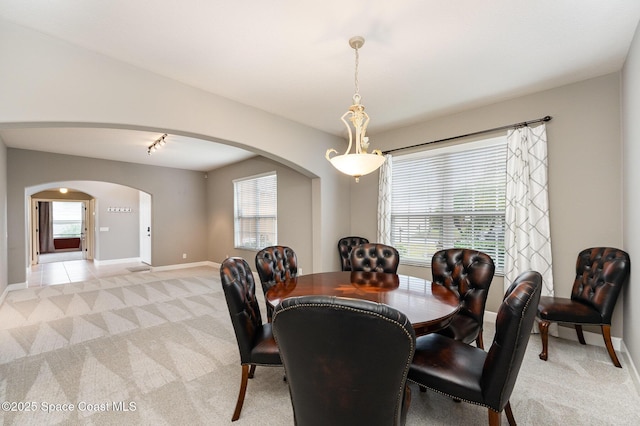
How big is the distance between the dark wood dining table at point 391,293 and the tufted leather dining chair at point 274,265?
0.24 meters

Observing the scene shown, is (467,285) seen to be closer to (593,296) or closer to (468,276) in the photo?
(468,276)

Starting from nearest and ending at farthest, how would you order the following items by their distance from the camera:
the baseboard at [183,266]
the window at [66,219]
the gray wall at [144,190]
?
the gray wall at [144,190], the baseboard at [183,266], the window at [66,219]

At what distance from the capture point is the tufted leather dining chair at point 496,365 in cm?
128

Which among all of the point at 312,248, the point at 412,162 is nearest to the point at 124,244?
the point at 312,248

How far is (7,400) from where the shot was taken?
2.02m

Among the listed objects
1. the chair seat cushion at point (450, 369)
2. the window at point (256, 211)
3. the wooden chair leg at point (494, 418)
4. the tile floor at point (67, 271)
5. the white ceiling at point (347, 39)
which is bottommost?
the tile floor at point (67, 271)

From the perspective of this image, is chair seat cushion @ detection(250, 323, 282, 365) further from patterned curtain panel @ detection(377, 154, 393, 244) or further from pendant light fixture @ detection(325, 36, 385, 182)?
patterned curtain panel @ detection(377, 154, 393, 244)

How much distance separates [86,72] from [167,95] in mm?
650

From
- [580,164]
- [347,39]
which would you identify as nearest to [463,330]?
[580,164]

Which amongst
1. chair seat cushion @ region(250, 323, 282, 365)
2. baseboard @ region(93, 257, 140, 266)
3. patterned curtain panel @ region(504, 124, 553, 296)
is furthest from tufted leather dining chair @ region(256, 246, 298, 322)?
baseboard @ region(93, 257, 140, 266)

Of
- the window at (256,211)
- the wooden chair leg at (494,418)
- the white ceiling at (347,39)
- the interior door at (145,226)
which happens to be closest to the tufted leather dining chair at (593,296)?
the wooden chair leg at (494,418)

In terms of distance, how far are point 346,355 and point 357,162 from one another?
4.97 ft

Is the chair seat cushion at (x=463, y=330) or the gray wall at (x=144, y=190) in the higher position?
the gray wall at (x=144, y=190)

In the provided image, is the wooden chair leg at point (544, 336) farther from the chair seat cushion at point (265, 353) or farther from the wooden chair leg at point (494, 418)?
the chair seat cushion at point (265, 353)
